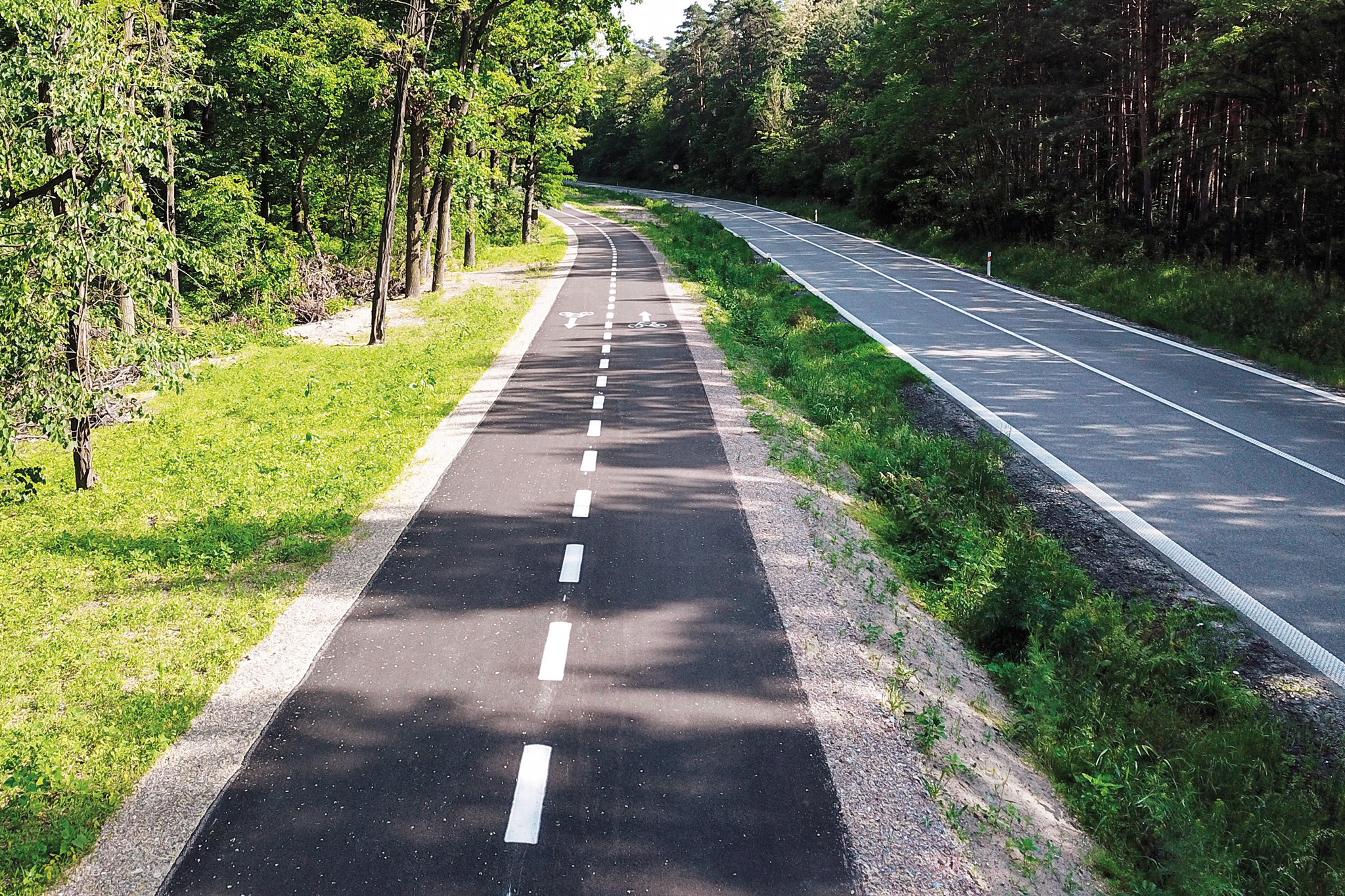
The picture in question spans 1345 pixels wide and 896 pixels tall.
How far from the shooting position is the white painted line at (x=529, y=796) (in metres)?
5.01

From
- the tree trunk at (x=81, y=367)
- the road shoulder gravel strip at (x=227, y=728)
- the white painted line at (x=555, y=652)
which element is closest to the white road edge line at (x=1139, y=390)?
the white painted line at (x=555, y=652)

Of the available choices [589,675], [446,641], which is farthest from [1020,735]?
[446,641]

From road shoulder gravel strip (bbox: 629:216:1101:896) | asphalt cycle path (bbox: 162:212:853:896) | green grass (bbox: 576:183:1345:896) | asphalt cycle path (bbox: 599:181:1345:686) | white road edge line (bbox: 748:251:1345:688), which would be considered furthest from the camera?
asphalt cycle path (bbox: 599:181:1345:686)

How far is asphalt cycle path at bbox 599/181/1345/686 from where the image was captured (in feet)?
29.5

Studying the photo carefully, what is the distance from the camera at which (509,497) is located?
1065cm

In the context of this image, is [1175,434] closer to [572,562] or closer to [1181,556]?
[1181,556]

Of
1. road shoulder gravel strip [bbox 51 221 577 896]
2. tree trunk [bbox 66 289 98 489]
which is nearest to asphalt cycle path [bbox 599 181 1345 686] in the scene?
road shoulder gravel strip [bbox 51 221 577 896]

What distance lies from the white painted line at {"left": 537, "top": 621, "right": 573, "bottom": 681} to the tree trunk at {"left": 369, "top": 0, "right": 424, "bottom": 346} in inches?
613

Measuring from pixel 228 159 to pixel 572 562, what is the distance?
80.5 feet

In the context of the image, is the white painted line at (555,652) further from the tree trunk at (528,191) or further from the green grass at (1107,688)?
the tree trunk at (528,191)

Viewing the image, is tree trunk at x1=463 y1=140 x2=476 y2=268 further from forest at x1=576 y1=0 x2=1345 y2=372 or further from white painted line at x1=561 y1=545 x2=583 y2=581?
white painted line at x1=561 y1=545 x2=583 y2=581

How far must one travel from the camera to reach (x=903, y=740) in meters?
6.06

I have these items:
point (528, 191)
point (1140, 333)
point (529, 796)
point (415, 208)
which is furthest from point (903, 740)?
point (528, 191)

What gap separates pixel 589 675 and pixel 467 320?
1933 cm
